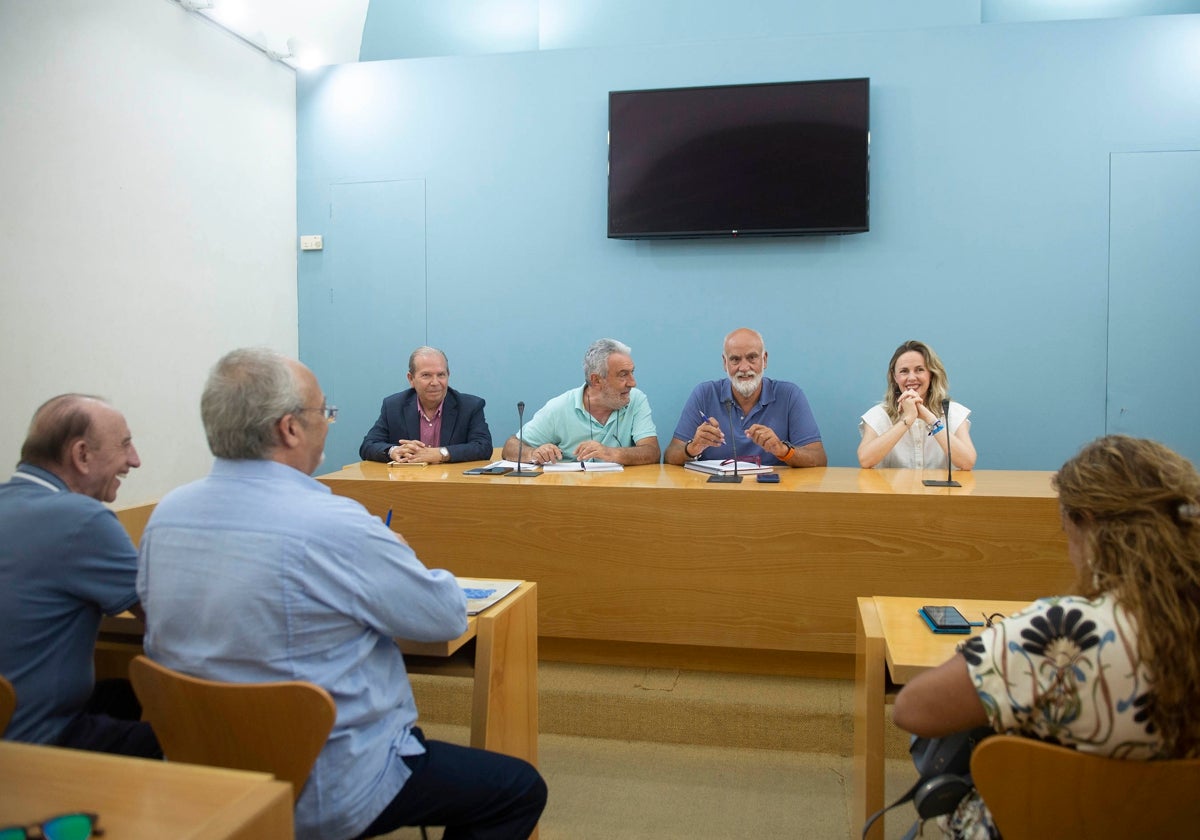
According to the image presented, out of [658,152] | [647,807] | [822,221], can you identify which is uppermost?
[658,152]

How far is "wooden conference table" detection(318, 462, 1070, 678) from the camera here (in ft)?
8.07

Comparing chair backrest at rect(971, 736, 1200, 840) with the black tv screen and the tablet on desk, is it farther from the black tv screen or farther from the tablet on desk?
the black tv screen

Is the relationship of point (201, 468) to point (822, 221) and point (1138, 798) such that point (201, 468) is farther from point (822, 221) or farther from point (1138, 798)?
point (1138, 798)

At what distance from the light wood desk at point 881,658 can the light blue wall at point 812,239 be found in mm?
2673

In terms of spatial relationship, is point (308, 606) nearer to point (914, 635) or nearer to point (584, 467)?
point (914, 635)

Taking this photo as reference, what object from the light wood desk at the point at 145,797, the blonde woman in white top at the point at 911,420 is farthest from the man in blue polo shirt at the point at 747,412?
the light wood desk at the point at 145,797

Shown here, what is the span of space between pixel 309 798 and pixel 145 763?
471mm

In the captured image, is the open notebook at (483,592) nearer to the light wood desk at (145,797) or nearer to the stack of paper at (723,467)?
the light wood desk at (145,797)

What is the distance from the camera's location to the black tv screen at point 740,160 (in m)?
4.21

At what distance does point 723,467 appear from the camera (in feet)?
10.2

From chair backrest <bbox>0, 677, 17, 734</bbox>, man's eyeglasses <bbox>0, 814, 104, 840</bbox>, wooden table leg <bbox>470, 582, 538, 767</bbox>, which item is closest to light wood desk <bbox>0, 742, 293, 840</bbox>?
man's eyeglasses <bbox>0, 814, 104, 840</bbox>

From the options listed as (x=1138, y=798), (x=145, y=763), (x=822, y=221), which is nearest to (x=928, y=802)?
(x=1138, y=798)

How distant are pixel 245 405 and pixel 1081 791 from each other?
129 centimetres

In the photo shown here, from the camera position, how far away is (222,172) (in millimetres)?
4363
